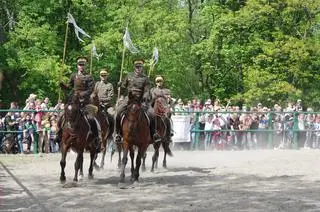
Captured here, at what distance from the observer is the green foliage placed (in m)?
37.4

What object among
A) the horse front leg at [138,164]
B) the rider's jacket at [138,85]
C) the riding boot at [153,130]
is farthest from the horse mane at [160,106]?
the rider's jacket at [138,85]

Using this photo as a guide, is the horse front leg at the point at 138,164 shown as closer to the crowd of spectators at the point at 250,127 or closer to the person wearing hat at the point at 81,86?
the person wearing hat at the point at 81,86

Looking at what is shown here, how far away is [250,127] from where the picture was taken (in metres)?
26.9

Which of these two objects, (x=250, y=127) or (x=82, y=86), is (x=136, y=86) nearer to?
(x=82, y=86)

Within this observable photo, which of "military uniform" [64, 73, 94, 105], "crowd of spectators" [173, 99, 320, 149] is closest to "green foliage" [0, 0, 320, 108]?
"crowd of spectators" [173, 99, 320, 149]

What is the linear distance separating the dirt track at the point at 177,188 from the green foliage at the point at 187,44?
660 inches

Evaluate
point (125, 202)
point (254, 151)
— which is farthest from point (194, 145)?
point (125, 202)

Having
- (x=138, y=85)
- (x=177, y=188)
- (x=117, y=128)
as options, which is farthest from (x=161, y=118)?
(x=177, y=188)

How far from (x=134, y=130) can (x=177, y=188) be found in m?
1.69

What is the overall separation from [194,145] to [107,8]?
20616 mm

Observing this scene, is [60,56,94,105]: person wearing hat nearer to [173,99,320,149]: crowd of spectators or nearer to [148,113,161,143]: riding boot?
[148,113,161,143]: riding boot

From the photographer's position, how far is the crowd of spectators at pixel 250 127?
26.1m

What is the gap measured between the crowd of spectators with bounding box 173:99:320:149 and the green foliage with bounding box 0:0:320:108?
896cm

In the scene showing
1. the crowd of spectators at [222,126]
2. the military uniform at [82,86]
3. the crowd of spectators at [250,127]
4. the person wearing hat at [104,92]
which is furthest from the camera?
the crowd of spectators at [250,127]
